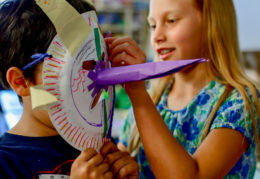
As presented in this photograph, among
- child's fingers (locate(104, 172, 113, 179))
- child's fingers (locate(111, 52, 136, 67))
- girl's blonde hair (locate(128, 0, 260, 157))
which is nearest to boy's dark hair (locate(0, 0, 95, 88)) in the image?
child's fingers (locate(111, 52, 136, 67))

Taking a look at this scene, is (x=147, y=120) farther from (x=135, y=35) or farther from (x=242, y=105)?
(x=135, y=35)

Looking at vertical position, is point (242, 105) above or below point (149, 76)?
below

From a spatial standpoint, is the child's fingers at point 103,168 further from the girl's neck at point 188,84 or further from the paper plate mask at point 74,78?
the girl's neck at point 188,84

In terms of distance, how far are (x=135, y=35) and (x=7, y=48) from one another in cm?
317

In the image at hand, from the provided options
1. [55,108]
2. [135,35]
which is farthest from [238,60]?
[135,35]

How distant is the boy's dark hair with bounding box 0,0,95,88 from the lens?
48 centimetres

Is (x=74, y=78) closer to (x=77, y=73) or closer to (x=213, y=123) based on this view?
(x=77, y=73)

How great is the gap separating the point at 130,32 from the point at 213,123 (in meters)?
2.89

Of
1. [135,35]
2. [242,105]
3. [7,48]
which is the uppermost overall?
[135,35]

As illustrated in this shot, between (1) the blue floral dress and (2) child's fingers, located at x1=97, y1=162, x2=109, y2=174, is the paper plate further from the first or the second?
(1) the blue floral dress

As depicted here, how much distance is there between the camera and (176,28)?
73 centimetres

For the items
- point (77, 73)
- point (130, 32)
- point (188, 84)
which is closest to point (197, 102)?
point (188, 84)

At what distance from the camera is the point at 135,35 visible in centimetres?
361

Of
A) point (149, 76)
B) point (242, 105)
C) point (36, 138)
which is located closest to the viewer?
point (149, 76)
